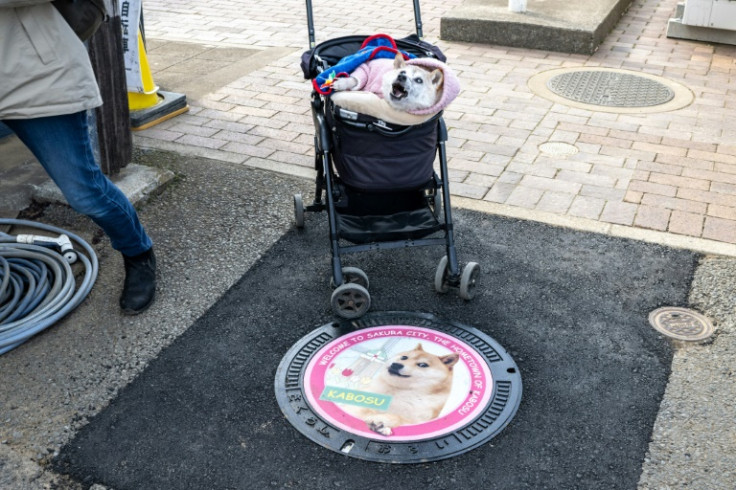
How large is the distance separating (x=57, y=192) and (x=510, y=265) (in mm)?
2731

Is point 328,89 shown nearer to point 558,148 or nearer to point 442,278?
point 442,278

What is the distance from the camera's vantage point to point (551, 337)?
3.55 meters

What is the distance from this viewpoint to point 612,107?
20.8ft

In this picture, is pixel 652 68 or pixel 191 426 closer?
pixel 191 426

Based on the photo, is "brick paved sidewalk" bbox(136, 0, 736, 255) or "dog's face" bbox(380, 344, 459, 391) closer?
"dog's face" bbox(380, 344, 459, 391)

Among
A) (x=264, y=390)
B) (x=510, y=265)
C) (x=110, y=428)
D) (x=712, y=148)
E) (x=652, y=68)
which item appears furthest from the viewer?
(x=652, y=68)

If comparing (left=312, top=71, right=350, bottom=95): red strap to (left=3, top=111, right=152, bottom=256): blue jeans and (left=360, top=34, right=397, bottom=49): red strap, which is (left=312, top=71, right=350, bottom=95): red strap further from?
(left=3, top=111, right=152, bottom=256): blue jeans

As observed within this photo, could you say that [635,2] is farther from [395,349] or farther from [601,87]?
[395,349]

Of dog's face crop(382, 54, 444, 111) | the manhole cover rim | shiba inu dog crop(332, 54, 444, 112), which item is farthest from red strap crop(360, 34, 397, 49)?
the manhole cover rim

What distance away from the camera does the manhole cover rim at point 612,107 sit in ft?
20.7

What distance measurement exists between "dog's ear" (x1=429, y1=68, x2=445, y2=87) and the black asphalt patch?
106 cm

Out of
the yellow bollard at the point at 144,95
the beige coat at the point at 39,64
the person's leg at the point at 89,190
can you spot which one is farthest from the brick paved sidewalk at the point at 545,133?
the beige coat at the point at 39,64

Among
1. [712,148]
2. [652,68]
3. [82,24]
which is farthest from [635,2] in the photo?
[82,24]

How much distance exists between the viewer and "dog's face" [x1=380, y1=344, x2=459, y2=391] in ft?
10.6
